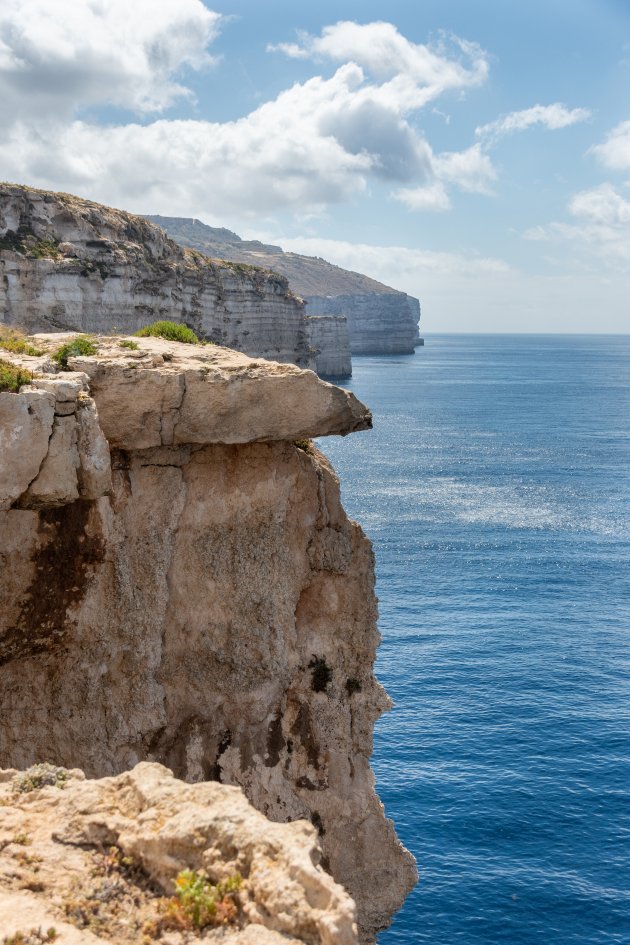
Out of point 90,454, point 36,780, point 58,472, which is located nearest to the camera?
point 36,780

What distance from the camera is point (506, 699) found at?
52.6m

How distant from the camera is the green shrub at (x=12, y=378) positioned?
19.8 meters

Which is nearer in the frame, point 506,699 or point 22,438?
point 22,438

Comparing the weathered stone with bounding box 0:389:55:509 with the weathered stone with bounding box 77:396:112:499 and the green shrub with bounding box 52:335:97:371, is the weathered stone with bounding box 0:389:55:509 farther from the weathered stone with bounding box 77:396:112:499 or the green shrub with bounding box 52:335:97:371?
the green shrub with bounding box 52:335:97:371

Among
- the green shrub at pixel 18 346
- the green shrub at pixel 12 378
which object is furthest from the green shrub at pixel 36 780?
the green shrub at pixel 18 346

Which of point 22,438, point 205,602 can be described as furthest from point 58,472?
point 205,602

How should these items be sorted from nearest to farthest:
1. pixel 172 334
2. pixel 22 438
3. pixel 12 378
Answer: pixel 22 438 → pixel 12 378 → pixel 172 334

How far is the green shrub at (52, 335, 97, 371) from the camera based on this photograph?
23.5 m

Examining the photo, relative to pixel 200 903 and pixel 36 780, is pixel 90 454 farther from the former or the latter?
pixel 200 903

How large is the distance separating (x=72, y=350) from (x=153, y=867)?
14.7 m

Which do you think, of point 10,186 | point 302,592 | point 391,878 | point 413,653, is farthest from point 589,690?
point 10,186

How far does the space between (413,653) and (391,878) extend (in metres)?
29.9

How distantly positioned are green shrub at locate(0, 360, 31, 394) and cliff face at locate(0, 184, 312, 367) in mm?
51257

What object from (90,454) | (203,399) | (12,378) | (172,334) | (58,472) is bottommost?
(58,472)
